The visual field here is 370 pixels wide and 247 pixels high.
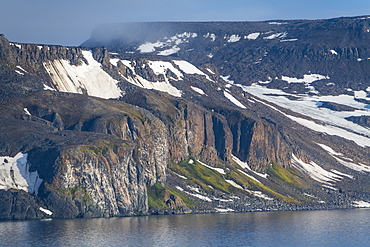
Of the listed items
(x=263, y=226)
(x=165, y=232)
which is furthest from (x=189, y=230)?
(x=263, y=226)

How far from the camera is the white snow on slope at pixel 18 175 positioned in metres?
184

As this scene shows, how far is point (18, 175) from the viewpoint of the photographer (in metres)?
187

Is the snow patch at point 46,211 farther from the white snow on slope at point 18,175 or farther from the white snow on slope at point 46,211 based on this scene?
the white snow on slope at point 18,175

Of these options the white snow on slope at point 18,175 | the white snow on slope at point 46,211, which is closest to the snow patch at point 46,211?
the white snow on slope at point 46,211

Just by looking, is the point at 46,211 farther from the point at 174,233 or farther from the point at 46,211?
the point at 174,233

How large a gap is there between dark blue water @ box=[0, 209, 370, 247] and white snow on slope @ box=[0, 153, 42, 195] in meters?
13.1

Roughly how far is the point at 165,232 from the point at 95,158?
38523mm

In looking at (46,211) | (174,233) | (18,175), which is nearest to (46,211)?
(46,211)

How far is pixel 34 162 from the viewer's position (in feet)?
625

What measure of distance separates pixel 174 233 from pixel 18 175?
43.5 m

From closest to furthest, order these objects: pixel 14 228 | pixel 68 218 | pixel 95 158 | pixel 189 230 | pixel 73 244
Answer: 1. pixel 73 244
2. pixel 14 228
3. pixel 189 230
4. pixel 68 218
5. pixel 95 158

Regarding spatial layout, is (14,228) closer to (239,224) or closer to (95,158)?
(95,158)

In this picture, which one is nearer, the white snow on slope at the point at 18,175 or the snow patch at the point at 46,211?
the snow patch at the point at 46,211

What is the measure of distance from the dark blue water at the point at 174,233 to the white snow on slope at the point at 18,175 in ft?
42.9
